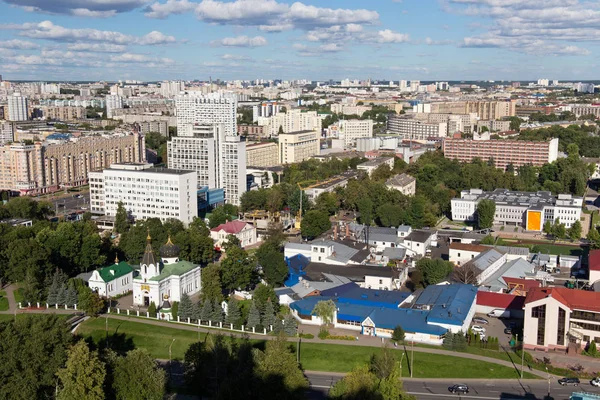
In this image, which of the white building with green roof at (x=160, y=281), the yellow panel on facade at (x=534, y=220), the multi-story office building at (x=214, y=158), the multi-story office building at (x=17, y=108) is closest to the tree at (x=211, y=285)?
the white building with green roof at (x=160, y=281)

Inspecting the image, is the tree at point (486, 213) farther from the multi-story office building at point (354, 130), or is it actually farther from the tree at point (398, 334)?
the multi-story office building at point (354, 130)

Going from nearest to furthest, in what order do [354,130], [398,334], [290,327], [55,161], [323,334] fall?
[398,334] < [323,334] < [290,327] < [55,161] < [354,130]

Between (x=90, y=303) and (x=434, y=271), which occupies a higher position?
(x=434, y=271)

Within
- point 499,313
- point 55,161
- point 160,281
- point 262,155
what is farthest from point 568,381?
point 55,161

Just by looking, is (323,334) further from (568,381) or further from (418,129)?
(418,129)

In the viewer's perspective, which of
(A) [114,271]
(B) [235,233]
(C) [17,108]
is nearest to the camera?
(A) [114,271]

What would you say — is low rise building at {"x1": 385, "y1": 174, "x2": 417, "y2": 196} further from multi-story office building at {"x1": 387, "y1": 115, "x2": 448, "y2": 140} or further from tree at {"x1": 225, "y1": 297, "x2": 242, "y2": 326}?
multi-story office building at {"x1": 387, "y1": 115, "x2": 448, "y2": 140}
